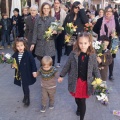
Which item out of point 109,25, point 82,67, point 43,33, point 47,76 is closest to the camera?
point 82,67

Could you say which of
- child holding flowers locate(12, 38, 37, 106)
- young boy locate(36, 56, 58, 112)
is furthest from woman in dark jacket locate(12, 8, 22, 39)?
young boy locate(36, 56, 58, 112)

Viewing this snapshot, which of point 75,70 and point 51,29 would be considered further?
point 51,29

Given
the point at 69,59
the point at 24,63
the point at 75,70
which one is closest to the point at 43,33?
the point at 24,63

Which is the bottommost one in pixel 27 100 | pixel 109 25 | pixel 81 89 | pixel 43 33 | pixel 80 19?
pixel 27 100

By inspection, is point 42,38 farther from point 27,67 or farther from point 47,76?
point 47,76

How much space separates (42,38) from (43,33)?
0.43 ft

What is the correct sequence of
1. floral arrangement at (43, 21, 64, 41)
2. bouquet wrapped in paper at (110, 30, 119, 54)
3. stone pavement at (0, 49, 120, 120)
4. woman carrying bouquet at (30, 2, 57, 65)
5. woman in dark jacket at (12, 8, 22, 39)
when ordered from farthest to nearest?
1. woman in dark jacket at (12, 8, 22, 39)
2. bouquet wrapped in paper at (110, 30, 119, 54)
3. woman carrying bouquet at (30, 2, 57, 65)
4. floral arrangement at (43, 21, 64, 41)
5. stone pavement at (0, 49, 120, 120)

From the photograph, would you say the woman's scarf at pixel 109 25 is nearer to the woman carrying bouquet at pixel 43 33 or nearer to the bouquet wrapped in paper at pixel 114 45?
the bouquet wrapped in paper at pixel 114 45

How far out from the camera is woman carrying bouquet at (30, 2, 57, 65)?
5.34 metres

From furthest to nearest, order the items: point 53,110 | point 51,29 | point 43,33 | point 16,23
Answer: point 16,23
point 43,33
point 51,29
point 53,110

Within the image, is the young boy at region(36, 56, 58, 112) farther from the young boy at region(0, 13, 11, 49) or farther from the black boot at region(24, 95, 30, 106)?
the young boy at region(0, 13, 11, 49)

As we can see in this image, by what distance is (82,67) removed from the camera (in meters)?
3.69

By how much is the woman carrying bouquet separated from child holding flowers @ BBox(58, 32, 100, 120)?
1.67 meters

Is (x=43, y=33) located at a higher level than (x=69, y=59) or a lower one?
higher
